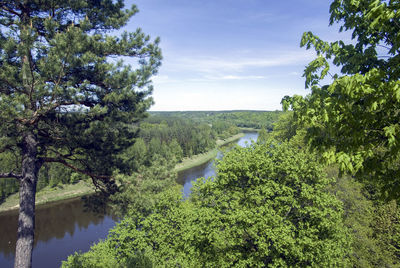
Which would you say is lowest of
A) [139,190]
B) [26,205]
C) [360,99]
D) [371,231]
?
[371,231]

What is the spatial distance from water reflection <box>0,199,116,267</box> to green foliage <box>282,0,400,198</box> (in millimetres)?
24528

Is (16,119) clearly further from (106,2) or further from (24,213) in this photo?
(106,2)

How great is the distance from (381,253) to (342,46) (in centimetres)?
1316

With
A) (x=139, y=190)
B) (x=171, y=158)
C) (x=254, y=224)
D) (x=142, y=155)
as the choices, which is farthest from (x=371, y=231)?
(x=142, y=155)

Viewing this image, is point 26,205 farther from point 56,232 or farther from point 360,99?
point 56,232

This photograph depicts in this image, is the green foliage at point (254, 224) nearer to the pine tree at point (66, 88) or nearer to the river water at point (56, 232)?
the pine tree at point (66, 88)

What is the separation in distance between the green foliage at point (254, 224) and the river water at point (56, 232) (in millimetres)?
12279

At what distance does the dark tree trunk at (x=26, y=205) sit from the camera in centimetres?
846

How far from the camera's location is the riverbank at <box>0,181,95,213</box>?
41.6m

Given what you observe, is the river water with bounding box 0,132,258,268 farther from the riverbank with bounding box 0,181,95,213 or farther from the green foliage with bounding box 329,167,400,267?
the green foliage with bounding box 329,167,400,267

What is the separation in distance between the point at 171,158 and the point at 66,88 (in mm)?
5697

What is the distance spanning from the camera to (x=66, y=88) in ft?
26.8

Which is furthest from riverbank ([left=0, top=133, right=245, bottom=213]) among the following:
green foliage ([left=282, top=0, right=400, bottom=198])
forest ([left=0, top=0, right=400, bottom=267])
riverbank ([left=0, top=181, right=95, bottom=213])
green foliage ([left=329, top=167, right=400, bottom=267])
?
green foliage ([left=282, top=0, right=400, bottom=198])

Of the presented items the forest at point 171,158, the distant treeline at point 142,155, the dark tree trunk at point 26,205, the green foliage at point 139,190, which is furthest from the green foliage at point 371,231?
the dark tree trunk at point 26,205
